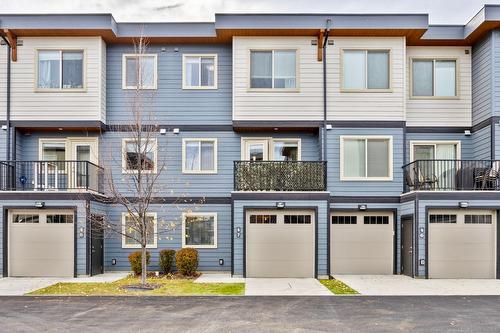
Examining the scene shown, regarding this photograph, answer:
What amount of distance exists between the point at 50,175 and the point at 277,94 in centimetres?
807

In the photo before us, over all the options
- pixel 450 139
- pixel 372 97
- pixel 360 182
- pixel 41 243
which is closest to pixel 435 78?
pixel 450 139

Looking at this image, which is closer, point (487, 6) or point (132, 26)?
point (487, 6)

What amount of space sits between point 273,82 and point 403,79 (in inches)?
169

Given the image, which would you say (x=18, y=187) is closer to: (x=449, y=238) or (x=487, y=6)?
(x=449, y=238)

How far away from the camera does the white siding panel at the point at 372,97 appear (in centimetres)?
1792

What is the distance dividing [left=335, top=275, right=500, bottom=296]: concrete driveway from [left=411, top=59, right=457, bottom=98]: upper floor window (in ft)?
21.0

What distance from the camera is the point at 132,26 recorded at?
18234 millimetres

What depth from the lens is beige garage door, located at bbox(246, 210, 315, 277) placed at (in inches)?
667

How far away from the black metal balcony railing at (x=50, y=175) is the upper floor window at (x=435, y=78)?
11255mm

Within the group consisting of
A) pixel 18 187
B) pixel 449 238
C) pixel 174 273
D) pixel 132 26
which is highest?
pixel 132 26

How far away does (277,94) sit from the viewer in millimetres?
18000

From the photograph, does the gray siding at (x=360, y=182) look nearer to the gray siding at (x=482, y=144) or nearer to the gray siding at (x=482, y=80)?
the gray siding at (x=482, y=144)

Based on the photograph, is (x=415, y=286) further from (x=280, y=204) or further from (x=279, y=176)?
(x=279, y=176)

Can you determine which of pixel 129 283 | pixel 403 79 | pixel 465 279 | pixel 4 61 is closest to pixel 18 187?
pixel 4 61
